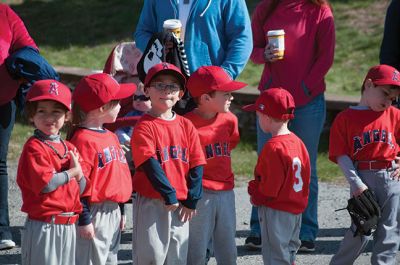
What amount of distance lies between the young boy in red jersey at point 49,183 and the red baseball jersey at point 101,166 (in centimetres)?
14

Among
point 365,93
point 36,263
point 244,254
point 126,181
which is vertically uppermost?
point 365,93

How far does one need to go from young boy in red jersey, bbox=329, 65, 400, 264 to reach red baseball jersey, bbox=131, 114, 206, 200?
3.45 ft

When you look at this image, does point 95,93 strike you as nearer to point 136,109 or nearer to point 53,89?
point 53,89

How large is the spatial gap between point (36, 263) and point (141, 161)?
0.87 metres

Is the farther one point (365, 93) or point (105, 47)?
point (105, 47)

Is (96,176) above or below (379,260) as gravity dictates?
above

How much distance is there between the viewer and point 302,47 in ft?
→ 22.0

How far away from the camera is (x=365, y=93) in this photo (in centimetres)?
603

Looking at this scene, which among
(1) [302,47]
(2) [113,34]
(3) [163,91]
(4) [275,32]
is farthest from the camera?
(2) [113,34]

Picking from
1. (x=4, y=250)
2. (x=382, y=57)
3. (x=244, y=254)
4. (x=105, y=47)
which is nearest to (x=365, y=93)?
(x=382, y=57)

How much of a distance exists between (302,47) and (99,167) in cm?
220

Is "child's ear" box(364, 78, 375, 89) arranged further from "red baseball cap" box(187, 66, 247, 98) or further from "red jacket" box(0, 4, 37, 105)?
"red jacket" box(0, 4, 37, 105)

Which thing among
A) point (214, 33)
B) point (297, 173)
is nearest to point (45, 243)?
point (297, 173)

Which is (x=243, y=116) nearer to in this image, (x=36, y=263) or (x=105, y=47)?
(x=105, y=47)
